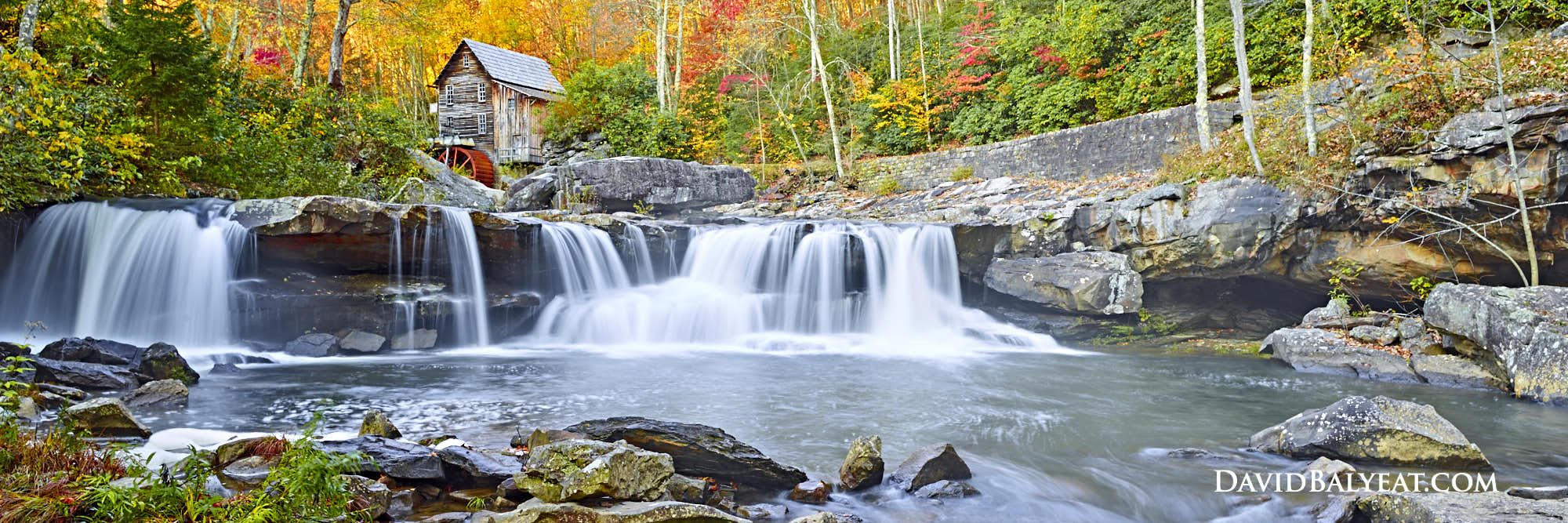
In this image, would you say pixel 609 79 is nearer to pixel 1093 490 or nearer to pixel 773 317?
pixel 773 317

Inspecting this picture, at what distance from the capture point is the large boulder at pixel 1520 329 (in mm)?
7312

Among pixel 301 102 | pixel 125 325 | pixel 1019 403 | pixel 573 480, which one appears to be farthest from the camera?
pixel 301 102

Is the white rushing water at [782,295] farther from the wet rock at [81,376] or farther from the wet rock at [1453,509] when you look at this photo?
the wet rock at [1453,509]

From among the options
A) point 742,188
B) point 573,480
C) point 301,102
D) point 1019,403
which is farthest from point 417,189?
point 573,480

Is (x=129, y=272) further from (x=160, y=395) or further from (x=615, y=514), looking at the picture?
(x=615, y=514)

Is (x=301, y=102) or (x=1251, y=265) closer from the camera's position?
(x=1251, y=265)

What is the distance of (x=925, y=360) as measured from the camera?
1090 cm

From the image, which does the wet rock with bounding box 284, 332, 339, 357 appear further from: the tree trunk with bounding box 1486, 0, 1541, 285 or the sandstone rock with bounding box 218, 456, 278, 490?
the tree trunk with bounding box 1486, 0, 1541, 285

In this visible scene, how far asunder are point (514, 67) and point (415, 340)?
2267cm

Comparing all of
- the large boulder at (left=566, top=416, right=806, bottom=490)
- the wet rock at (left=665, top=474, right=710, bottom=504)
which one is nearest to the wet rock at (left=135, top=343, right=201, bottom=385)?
the large boulder at (left=566, top=416, right=806, bottom=490)

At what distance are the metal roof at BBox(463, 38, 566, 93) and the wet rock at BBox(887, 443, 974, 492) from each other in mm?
28706

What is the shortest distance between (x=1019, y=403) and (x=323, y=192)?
41.0 ft

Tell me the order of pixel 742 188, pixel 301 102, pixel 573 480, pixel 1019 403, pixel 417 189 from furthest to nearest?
pixel 742 188 → pixel 417 189 → pixel 301 102 → pixel 1019 403 → pixel 573 480

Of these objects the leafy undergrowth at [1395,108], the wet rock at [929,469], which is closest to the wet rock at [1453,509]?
the wet rock at [929,469]
